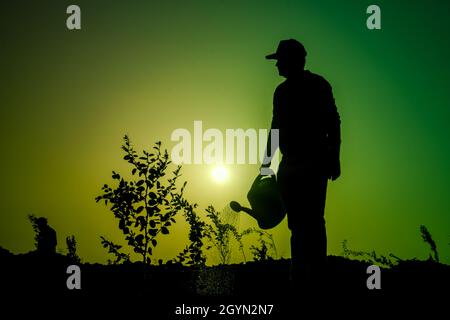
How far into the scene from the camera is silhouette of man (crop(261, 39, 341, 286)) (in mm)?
5145

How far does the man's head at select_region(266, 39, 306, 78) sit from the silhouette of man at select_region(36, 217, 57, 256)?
7.65 metres

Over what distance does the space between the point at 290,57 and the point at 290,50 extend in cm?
7

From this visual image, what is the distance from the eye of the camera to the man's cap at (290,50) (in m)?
5.41

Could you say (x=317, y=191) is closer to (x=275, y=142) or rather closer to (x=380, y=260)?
(x=275, y=142)

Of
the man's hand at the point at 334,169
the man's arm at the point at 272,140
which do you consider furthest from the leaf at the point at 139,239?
the man's hand at the point at 334,169

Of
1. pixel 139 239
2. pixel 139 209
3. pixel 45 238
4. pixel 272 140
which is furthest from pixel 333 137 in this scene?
pixel 45 238

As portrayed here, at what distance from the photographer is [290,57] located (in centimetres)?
542

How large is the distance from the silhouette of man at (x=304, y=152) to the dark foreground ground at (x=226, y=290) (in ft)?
1.17

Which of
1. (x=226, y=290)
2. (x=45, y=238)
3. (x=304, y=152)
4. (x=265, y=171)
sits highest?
(x=304, y=152)

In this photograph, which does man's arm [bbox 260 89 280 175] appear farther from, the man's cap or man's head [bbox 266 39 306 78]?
the man's cap

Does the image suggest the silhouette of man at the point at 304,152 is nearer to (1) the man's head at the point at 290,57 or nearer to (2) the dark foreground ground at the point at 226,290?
(1) the man's head at the point at 290,57

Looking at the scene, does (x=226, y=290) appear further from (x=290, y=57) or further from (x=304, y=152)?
(x=290, y=57)
